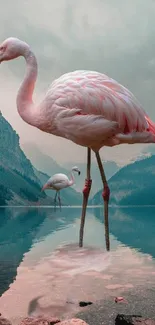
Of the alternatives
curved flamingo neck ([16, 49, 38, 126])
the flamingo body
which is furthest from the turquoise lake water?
the flamingo body

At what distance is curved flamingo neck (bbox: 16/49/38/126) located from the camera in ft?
26.4

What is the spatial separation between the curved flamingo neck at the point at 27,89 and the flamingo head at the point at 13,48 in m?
0.08

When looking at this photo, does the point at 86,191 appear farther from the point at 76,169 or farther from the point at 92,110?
the point at 76,169

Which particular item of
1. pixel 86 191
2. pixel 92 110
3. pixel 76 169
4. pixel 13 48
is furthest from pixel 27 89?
pixel 76 169

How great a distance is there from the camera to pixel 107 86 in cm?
770

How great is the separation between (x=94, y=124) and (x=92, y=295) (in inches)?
111

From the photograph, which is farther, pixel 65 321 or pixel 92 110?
pixel 92 110

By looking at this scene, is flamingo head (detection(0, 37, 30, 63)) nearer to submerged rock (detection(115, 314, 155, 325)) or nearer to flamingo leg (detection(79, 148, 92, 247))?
flamingo leg (detection(79, 148, 92, 247))

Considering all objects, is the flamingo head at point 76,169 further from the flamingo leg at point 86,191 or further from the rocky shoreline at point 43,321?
the rocky shoreline at point 43,321

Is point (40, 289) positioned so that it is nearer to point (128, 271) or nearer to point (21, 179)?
point (128, 271)

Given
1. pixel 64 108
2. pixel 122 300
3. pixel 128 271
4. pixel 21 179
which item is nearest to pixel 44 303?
pixel 122 300

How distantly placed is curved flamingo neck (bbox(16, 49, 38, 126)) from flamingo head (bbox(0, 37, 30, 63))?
8 centimetres

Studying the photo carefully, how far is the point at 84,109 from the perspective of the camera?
7.29 metres

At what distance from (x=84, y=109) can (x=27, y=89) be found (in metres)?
1.42
